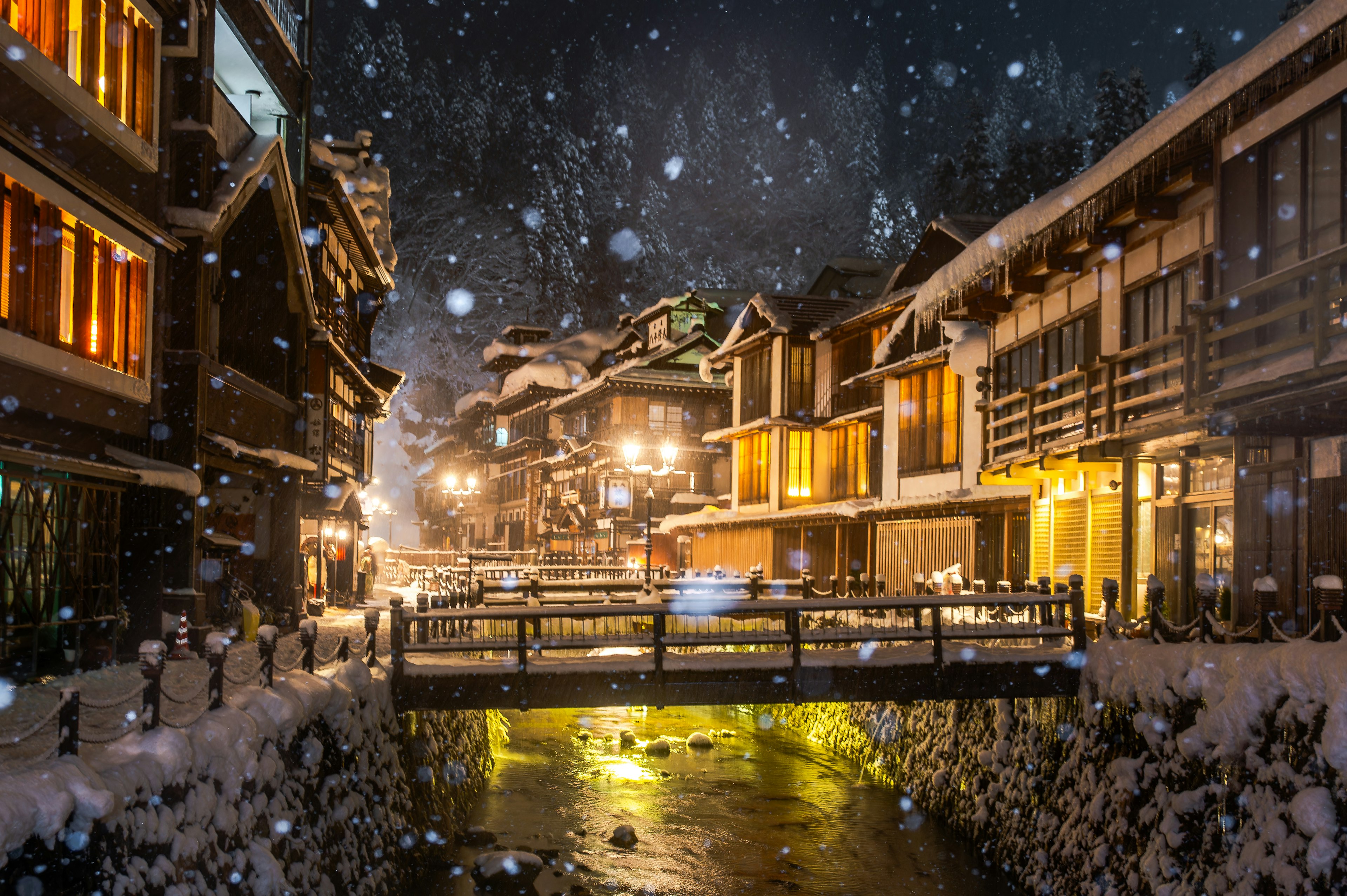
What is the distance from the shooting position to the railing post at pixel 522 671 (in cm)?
1345

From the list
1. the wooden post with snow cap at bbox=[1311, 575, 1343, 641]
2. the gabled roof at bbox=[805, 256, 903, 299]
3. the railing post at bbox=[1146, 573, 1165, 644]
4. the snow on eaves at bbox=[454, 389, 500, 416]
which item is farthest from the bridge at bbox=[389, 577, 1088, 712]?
the snow on eaves at bbox=[454, 389, 500, 416]

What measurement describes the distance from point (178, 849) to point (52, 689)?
5282 millimetres

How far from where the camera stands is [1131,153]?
14047 millimetres

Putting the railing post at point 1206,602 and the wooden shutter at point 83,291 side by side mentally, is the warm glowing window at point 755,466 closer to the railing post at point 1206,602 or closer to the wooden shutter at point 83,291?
the railing post at point 1206,602

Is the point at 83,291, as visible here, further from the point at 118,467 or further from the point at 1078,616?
the point at 1078,616

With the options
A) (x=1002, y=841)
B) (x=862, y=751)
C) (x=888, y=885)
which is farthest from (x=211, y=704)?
(x=862, y=751)

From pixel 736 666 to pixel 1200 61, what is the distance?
5018cm

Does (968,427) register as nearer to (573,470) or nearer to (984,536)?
(984,536)

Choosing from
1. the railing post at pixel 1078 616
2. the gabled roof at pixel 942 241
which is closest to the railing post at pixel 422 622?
the railing post at pixel 1078 616

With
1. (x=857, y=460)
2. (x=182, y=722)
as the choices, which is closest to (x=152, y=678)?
(x=182, y=722)

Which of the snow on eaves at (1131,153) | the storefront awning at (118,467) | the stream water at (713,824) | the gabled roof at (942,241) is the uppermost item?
the gabled roof at (942,241)

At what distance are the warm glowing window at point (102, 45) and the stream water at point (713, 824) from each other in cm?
1159

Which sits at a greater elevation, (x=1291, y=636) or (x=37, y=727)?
(x=1291, y=636)

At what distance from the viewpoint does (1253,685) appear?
31.5 feet
